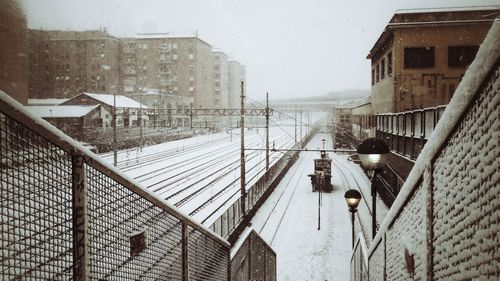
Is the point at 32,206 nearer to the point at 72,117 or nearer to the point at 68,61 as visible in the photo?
the point at 72,117

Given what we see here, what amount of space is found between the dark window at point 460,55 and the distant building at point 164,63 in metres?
52.1

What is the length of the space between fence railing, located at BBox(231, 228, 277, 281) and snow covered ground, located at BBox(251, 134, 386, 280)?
402 centimetres

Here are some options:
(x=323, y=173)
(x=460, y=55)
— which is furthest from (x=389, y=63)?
(x=323, y=173)

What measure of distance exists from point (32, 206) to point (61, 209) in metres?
0.19

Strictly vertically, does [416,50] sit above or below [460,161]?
above

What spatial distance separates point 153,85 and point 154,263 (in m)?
71.1

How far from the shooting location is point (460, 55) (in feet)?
66.6

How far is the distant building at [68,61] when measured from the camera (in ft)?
143

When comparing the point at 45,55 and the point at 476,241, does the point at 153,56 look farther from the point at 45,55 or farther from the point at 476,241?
the point at 476,241

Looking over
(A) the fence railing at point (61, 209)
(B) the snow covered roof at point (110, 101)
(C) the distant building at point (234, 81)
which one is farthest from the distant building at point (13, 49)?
(C) the distant building at point (234, 81)

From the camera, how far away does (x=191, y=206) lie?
1902cm

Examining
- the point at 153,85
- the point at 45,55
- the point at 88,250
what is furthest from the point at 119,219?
the point at 153,85

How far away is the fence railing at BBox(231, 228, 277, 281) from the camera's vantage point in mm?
6445

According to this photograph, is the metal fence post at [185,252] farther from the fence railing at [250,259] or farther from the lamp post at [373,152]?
the lamp post at [373,152]
